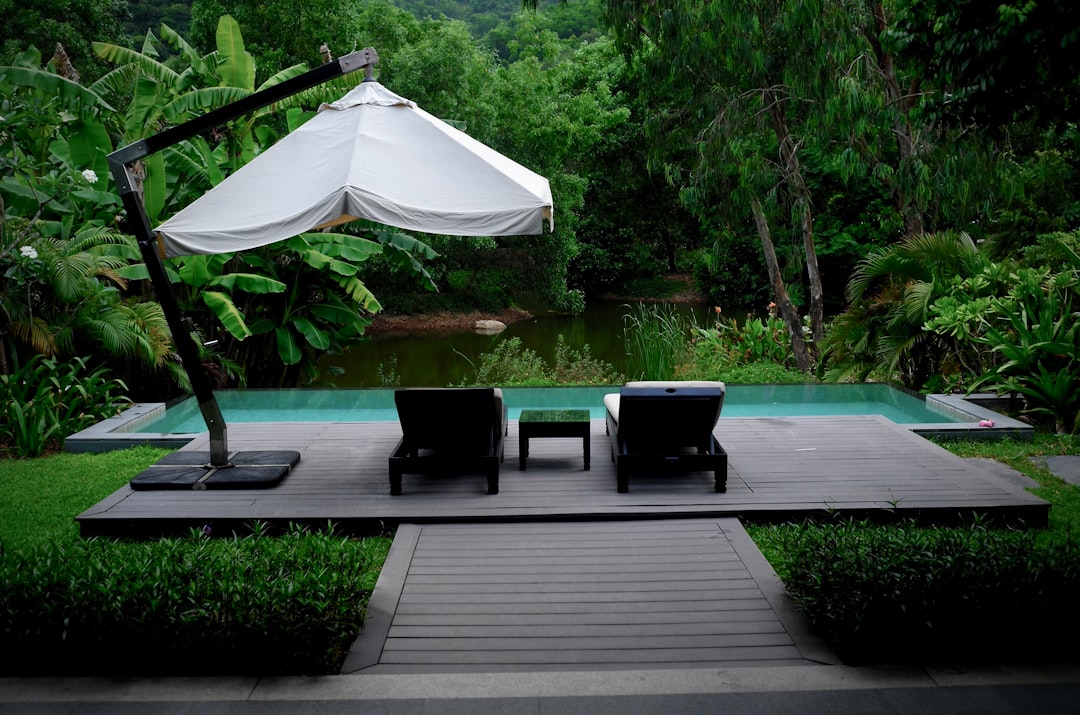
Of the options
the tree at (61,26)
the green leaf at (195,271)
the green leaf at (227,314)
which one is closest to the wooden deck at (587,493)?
the green leaf at (227,314)

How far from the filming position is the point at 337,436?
7.28 meters

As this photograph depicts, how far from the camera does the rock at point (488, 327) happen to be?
Result: 80.8 feet

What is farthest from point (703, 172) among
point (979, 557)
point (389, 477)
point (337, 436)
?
point (979, 557)

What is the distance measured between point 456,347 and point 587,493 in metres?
17.3

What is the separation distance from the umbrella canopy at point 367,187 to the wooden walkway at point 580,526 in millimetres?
1645

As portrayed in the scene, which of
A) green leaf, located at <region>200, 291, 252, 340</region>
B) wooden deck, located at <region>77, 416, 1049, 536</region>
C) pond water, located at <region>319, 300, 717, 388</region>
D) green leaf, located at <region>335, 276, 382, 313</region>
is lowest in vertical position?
pond water, located at <region>319, 300, 717, 388</region>

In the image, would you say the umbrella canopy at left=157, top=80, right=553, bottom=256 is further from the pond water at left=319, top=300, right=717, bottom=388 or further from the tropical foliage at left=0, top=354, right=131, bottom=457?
the pond water at left=319, top=300, right=717, bottom=388

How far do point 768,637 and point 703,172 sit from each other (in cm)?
848

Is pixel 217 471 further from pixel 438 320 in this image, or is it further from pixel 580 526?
pixel 438 320

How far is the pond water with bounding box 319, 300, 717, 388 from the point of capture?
62.2ft

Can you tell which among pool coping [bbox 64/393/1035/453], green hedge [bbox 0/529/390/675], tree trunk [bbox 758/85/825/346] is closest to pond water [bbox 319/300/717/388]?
tree trunk [bbox 758/85/825/346]

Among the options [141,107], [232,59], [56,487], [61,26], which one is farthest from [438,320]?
[56,487]

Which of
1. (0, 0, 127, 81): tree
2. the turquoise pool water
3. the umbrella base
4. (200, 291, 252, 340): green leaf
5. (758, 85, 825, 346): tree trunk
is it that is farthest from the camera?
(0, 0, 127, 81): tree

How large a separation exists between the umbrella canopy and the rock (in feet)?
61.1
